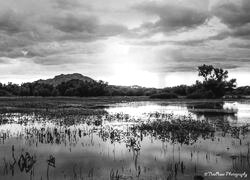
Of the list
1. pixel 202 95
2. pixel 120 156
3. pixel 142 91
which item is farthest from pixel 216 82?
pixel 120 156

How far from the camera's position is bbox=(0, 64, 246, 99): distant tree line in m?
99.4

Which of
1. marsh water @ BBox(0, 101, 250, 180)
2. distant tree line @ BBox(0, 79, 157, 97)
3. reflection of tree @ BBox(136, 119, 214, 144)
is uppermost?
distant tree line @ BBox(0, 79, 157, 97)

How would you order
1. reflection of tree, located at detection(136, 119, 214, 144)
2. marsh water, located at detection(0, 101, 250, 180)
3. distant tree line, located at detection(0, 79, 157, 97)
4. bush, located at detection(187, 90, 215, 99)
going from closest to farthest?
marsh water, located at detection(0, 101, 250, 180), reflection of tree, located at detection(136, 119, 214, 144), bush, located at detection(187, 90, 215, 99), distant tree line, located at detection(0, 79, 157, 97)

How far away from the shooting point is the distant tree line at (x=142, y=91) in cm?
9938

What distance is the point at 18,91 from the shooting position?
126 m

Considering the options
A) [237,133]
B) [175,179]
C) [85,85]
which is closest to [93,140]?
[175,179]

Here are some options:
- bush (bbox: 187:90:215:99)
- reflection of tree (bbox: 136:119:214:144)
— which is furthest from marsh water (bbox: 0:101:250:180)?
bush (bbox: 187:90:215:99)

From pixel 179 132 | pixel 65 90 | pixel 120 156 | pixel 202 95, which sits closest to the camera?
pixel 120 156

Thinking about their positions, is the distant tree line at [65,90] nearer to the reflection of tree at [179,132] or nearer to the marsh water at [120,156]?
the reflection of tree at [179,132]

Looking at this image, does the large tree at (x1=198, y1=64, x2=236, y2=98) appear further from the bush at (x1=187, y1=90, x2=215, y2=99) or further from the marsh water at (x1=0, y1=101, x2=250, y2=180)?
the marsh water at (x1=0, y1=101, x2=250, y2=180)

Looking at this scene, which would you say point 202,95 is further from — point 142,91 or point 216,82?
point 142,91

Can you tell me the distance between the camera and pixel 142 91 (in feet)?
486

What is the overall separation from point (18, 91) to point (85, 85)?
33005 mm

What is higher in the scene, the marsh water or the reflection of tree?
the reflection of tree
